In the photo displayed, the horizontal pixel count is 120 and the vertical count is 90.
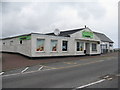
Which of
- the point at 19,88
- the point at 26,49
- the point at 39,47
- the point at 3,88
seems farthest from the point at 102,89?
the point at 26,49

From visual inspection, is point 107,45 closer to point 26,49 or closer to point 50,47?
point 50,47

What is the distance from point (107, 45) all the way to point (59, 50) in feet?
78.6

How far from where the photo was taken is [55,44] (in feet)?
78.7

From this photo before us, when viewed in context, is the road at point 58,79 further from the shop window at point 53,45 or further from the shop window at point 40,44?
the shop window at point 53,45

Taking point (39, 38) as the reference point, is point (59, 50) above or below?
below

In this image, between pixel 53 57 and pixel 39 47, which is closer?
pixel 39 47

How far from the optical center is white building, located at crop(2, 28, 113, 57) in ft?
71.3

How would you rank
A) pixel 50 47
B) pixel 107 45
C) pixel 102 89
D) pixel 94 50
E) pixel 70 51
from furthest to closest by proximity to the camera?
pixel 107 45 < pixel 94 50 < pixel 70 51 < pixel 50 47 < pixel 102 89

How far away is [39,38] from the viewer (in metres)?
21.9

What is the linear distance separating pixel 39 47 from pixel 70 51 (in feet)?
22.4

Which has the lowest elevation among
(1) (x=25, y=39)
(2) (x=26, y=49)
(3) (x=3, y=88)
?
(3) (x=3, y=88)

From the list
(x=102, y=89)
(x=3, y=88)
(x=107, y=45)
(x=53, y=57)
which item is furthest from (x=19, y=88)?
(x=107, y=45)

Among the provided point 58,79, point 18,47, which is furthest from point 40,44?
point 58,79

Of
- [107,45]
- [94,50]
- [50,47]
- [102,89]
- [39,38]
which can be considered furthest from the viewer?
[107,45]
